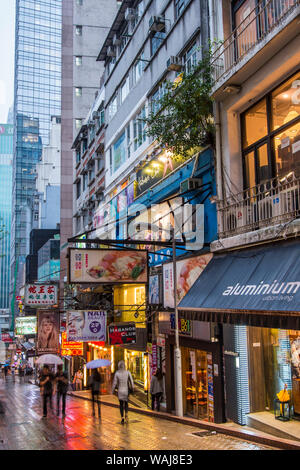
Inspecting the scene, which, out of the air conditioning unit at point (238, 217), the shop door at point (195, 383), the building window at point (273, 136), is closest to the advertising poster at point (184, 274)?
the air conditioning unit at point (238, 217)

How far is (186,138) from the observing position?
50.1 ft

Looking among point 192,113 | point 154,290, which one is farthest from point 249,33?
point 154,290

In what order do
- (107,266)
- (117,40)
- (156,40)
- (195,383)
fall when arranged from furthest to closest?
1. (117,40)
2. (156,40)
3. (195,383)
4. (107,266)

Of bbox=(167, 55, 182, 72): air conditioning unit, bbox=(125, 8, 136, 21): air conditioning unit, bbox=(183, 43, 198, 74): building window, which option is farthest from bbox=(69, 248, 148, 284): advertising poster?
bbox=(125, 8, 136, 21): air conditioning unit

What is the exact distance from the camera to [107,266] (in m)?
15.5

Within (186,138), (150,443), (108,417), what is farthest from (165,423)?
(186,138)

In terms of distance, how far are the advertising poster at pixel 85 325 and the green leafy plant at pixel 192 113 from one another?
824 centimetres

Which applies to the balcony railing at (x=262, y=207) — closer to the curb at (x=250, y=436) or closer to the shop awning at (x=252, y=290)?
the shop awning at (x=252, y=290)

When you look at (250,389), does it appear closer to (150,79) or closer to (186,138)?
(186,138)

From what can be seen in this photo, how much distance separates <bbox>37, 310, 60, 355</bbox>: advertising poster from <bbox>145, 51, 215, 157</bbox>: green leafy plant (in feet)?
43.9

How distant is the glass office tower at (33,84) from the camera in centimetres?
15400

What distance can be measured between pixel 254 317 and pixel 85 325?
10.5 m

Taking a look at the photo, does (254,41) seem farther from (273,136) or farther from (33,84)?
(33,84)

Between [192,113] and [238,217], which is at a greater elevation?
[192,113]
